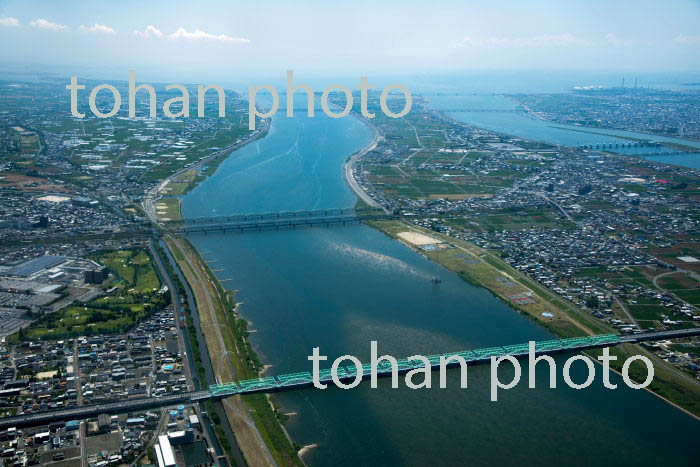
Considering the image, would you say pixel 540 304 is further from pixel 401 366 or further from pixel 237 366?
pixel 237 366

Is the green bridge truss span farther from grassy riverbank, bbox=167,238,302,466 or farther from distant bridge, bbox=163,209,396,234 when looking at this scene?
distant bridge, bbox=163,209,396,234

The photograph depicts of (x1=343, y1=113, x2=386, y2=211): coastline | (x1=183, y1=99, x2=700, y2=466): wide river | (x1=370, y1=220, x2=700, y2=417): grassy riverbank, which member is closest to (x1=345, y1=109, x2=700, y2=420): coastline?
(x1=370, y1=220, x2=700, y2=417): grassy riverbank

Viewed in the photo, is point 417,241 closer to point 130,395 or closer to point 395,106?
point 130,395

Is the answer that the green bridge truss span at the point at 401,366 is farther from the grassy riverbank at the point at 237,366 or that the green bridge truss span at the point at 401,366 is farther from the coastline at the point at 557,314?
the coastline at the point at 557,314

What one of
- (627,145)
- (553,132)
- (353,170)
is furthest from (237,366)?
(553,132)

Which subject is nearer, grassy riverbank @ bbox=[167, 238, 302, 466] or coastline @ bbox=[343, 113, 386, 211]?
grassy riverbank @ bbox=[167, 238, 302, 466]

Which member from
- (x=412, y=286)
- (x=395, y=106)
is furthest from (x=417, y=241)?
(x=395, y=106)

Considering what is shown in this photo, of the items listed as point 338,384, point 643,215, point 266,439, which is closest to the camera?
point 266,439
